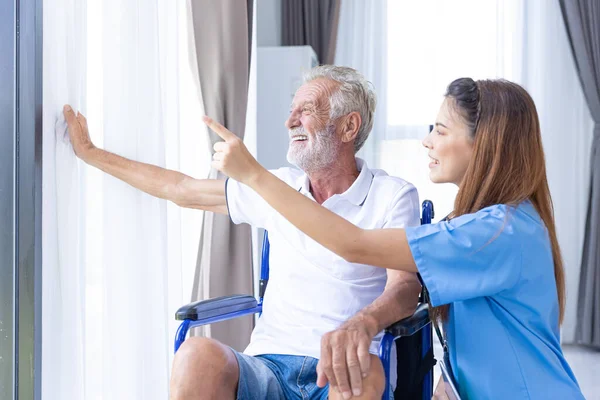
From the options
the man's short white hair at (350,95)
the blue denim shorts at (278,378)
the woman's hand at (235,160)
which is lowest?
the blue denim shorts at (278,378)

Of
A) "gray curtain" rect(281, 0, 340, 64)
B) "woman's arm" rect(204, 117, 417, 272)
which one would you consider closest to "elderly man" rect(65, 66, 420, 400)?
"woman's arm" rect(204, 117, 417, 272)

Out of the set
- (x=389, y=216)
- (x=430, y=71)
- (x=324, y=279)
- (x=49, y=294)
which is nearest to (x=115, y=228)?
(x=49, y=294)

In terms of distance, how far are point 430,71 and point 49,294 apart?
125 inches

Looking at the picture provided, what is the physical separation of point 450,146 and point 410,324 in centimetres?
42

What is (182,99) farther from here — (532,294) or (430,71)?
(430,71)

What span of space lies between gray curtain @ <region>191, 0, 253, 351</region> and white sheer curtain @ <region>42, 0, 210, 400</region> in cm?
34

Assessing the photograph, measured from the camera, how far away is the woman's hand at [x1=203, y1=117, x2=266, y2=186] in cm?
123

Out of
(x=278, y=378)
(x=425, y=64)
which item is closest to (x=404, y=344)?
(x=278, y=378)

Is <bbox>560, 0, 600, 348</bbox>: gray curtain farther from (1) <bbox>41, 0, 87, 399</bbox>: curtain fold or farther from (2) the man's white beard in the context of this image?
(1) <bbox>41, 0, 87, 399</bbox>: curtain fold

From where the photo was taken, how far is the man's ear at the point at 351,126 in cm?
189

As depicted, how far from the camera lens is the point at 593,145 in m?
3.92

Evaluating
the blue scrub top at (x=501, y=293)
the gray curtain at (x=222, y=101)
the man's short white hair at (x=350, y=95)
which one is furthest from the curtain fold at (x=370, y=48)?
the blue scrub top at (x=501, y=293)

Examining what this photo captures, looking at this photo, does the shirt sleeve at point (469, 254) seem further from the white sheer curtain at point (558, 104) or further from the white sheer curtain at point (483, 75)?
the white sheer curtain at point (558, 104)

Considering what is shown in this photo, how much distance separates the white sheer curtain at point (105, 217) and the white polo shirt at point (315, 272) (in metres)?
0.30
